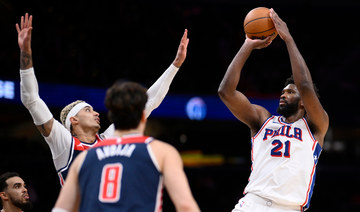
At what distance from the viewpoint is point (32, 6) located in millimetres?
13656

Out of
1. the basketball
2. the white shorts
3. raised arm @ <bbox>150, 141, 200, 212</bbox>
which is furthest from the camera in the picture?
the basketball

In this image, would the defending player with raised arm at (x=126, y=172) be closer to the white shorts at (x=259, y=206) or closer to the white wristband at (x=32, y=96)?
the white wristband at (x=32, y=96)

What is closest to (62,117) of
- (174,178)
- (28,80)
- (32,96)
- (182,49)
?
(32,96)

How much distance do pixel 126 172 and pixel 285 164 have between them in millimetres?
2207

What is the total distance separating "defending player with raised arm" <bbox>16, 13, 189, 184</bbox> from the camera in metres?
4.62

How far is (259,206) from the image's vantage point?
4.95m

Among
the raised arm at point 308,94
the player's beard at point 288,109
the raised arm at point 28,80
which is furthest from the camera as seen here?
the player's beard at point 288,109

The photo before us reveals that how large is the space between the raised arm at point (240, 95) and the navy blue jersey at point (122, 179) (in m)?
2.17

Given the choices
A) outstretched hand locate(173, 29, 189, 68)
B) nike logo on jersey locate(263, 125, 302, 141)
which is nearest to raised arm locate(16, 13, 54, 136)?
outstretched hand locate(173, 29, 189, 68)

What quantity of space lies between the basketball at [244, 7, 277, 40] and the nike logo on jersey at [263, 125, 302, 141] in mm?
979

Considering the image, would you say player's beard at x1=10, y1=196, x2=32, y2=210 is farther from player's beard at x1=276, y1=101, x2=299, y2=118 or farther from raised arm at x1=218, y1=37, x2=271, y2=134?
player's beard at x1=276, y1=101, x2=299, y2=118

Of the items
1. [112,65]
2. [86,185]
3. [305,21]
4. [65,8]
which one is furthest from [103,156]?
[305,21]

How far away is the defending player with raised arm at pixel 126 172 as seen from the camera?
3.15 m

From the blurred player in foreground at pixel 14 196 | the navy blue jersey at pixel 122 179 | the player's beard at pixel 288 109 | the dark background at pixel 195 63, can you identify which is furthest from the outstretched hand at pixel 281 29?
the dark background at pixel 195 63
